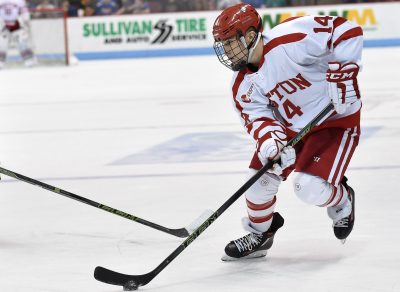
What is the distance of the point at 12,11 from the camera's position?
39.9 ft

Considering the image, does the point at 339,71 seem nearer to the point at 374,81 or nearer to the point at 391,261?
the point at 391,261

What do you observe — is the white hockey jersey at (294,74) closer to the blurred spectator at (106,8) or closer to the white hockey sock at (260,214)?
the white hockey sock at (260,214)

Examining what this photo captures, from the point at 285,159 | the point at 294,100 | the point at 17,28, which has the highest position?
the point at 294,100

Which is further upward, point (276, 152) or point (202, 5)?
point (276, 152)

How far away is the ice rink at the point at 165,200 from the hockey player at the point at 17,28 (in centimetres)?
434

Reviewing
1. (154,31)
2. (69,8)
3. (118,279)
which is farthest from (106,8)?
(118,279)

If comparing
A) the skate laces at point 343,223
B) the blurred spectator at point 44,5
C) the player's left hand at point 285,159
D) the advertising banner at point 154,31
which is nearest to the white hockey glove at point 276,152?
the player's left hand at point 285,159

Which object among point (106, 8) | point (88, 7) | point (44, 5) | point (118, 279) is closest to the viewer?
point (118, 279)

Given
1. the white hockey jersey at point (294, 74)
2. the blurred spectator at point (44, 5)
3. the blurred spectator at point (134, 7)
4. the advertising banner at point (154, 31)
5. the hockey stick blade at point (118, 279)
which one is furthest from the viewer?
the blurred spectator at point (134, 7)

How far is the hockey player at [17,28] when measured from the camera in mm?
12023

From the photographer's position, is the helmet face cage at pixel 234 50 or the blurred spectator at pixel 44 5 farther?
the blurred spectator at pixel 44 5

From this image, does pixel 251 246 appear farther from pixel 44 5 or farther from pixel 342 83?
pixel 44 5

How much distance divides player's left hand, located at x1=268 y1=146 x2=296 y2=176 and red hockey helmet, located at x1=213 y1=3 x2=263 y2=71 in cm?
28

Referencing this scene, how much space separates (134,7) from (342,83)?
1062 cm
